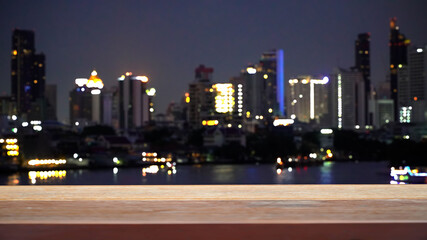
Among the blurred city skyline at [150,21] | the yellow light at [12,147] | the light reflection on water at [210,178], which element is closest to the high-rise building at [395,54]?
the light reflection on water at [210,178]

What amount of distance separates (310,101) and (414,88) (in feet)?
111

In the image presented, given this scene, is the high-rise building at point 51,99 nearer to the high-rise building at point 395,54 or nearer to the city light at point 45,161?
the city light at point 45,161

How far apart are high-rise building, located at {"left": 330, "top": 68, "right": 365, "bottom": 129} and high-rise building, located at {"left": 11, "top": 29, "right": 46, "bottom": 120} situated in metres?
50.0

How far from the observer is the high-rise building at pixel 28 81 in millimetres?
29402

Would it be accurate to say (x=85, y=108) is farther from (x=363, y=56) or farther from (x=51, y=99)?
(x=363, y=56)

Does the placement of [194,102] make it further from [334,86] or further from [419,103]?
[419,103]

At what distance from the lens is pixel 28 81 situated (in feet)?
148

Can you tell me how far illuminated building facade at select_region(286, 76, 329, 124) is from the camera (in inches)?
4272

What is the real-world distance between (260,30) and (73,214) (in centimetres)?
909

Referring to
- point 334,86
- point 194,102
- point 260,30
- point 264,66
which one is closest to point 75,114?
point 194,102

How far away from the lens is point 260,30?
43.6 ft

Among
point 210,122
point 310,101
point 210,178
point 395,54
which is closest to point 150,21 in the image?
point 210,178

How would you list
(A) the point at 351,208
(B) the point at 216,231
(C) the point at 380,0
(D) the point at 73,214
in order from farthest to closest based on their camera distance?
(C) the point at 380,0
(A) the point at 351,208
(D) the point at 73,214
(B) the point at 216,231

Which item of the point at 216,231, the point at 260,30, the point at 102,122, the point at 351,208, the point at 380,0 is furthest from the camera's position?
the point at 102,122
